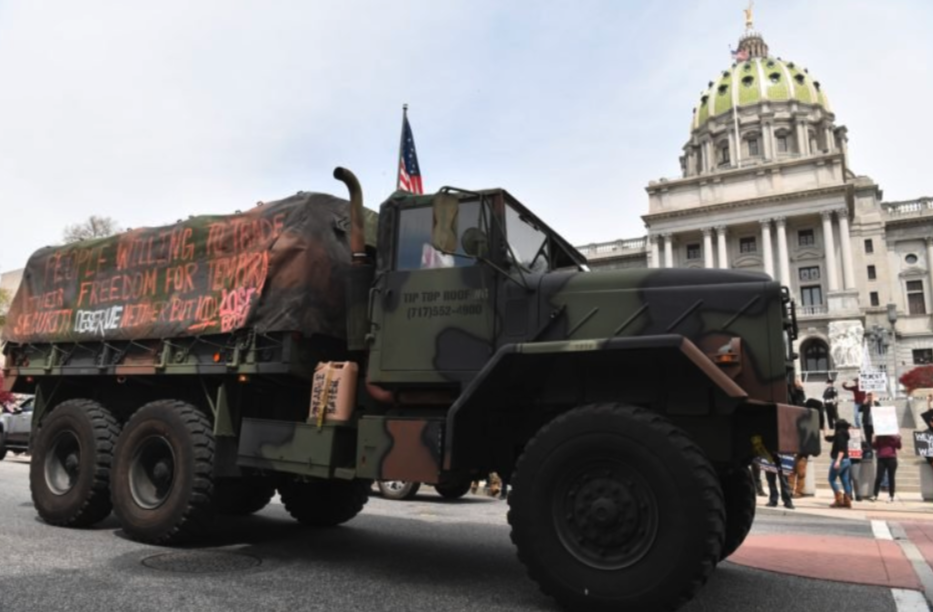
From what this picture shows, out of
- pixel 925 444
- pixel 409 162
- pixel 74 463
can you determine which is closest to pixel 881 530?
pixel 925 444

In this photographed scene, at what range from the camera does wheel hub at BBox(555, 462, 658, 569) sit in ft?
14.3

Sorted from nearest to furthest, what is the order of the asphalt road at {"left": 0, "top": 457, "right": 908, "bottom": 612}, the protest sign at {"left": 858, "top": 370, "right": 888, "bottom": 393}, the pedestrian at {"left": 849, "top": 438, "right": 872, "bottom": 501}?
the asphalt road at {"left": 0, "top": 457, "right": 908, "bottom": 612} → the pedestrian at {"left": 849, "top": 438, "right": 872, "bottom": 501} → the protest sign at {"left": 858, "top": 370, "right": 888, "bottom": 393}

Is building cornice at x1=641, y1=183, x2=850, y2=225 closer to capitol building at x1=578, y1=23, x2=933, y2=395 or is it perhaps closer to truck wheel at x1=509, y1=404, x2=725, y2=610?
capitol building at x1=578, y1=23, x2=933, y2=395

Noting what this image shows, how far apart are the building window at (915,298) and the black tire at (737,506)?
77.4 meters

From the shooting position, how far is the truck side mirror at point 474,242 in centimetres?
531

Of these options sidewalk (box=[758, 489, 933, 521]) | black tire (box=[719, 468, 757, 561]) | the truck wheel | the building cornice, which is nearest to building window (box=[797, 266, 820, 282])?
the building cornice

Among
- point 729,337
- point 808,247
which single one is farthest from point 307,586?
point 808,247

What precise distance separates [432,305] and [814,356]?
6401 cm

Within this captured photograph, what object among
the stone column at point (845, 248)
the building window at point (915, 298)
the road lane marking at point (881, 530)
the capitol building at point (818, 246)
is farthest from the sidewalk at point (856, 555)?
the building window at point (915, 298)

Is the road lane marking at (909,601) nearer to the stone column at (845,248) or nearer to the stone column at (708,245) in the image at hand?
the stone column at (845,248)

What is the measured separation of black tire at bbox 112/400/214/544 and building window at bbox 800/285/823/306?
68124 millimetres

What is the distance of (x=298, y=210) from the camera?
6.62 meters

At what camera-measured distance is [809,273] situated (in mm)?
66625

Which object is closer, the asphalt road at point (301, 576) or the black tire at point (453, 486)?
the asphalt road at point (301, 576)
